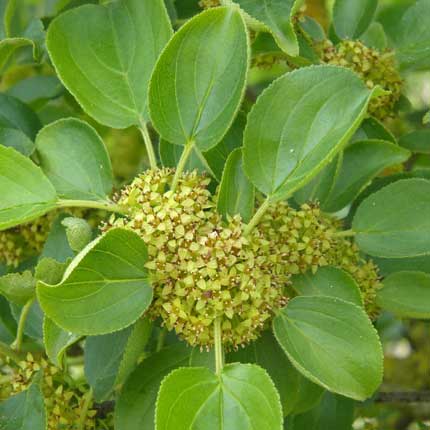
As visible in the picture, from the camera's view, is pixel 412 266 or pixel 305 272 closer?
pixel 305 272

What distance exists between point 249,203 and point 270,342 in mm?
253

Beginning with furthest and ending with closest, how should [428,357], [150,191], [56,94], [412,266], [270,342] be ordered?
[428,357] < [56,94] < [412,266] < [270,342] < [150,191]

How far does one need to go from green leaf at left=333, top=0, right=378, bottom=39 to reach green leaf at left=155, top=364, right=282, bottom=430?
2.76 feet

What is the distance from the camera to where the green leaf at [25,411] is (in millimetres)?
1426

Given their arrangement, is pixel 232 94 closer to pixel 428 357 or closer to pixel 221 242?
pixel 221 242

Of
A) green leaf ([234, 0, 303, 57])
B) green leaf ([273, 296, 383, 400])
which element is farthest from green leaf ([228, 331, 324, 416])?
green leaf ([234, 0, 303, 57])

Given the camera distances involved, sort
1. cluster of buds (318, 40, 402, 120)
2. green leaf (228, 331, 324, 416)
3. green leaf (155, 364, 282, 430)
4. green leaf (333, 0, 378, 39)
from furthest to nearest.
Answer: green leaf (333, 0, 378, 39) → cluster of buds (318, 40, 402, 120) → green leaf (228, 331, 324, 416) → green leaf (155, 364, 282, 430)

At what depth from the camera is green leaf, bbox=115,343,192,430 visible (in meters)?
1.45

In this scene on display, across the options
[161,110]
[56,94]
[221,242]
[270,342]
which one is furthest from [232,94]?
[56,94]

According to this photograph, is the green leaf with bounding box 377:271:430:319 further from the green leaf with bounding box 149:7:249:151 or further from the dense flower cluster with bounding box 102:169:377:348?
the green leaf with bounding box 149:7:249:151

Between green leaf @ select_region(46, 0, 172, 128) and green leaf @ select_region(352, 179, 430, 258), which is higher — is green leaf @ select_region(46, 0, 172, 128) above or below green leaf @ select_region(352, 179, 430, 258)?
above

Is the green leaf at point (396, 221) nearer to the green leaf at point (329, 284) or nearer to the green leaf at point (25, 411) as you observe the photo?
the green leaf at point (329, 284)

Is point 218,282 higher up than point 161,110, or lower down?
lower down

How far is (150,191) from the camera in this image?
1.35 m
